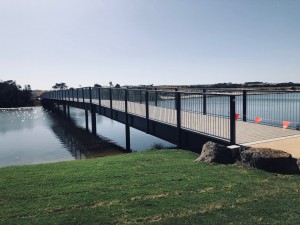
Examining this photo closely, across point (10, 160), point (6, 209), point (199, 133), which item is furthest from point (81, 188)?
point (10, 160)

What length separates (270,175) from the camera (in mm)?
6719

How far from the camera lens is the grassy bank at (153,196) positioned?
15.8 feet

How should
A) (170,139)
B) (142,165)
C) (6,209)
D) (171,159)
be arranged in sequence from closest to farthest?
1. (6,209)
2. (142,165)
3. (171,159)
4. (170,139)

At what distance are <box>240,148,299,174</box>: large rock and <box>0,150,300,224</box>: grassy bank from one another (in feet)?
0.74

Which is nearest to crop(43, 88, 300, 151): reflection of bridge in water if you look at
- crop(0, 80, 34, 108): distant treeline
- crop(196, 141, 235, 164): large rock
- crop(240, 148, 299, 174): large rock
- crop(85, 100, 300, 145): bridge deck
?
crop(85, 100, 300, 145): bridge deck

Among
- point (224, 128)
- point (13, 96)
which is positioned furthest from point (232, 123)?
point (13, 96)

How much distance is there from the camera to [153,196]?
18.7 ft

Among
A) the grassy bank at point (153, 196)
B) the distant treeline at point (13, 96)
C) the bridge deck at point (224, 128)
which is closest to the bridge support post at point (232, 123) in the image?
the bridge deck at point (224, 128)

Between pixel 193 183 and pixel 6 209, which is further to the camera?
pixel 193 183

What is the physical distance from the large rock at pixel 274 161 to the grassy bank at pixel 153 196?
23 centimetres

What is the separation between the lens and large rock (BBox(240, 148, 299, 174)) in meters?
6.79

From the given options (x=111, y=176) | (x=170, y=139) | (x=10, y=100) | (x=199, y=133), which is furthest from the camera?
(x=10, y=100)

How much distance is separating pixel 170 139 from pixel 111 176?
6179mm

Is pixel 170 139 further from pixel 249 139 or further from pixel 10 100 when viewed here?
pixel 10 100
